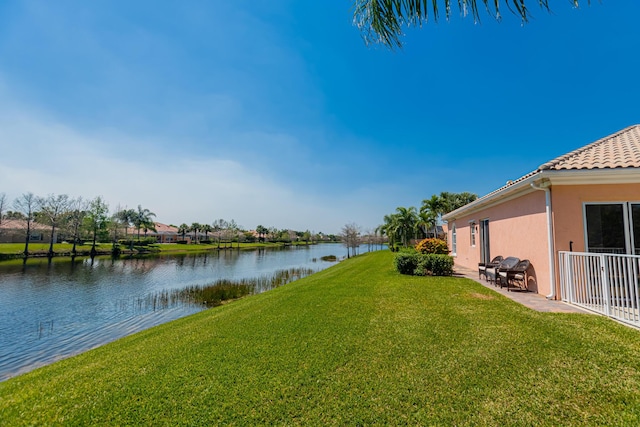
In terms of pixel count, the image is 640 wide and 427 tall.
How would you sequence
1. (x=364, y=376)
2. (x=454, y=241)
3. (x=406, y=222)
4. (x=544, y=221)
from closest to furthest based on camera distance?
(x=364, y=376), (x=544, y=221), (x=454, y=241), (x=406, y=222)

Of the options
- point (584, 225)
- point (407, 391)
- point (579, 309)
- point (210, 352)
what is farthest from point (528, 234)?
point (210, 352)

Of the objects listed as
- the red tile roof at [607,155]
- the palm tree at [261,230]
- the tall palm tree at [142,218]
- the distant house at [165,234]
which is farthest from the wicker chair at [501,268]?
the palm tree at [261,230]

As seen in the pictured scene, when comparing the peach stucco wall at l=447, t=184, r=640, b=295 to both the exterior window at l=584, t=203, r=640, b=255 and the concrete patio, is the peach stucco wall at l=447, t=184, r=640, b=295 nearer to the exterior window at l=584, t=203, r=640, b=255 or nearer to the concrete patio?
the exterior window at l=584, t=203, r=640, b=255

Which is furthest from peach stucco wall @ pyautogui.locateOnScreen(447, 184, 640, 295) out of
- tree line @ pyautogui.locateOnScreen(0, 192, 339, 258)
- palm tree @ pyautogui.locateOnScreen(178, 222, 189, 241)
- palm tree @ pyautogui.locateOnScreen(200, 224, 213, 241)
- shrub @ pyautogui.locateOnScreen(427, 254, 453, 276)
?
palm tree @ pyautogui.locateOnScreen(178, 222, 189, 241)

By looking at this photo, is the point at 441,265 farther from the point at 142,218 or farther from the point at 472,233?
the point at 142,218

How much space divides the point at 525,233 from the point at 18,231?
63.0 m

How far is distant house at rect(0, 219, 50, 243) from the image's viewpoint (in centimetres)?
4047

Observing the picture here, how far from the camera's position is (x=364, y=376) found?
322 centimetres

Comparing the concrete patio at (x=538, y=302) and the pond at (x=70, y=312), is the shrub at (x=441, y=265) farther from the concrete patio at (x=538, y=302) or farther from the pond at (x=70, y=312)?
the pond at (x=70, y=312)

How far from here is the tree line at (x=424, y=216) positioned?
3384 centimetres

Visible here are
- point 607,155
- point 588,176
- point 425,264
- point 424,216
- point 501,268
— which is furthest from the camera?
point 424,216

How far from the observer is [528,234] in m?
7.07

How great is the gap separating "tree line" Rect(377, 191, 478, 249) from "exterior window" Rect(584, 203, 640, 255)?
27632 mm

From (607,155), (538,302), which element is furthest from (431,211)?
(538,302)
